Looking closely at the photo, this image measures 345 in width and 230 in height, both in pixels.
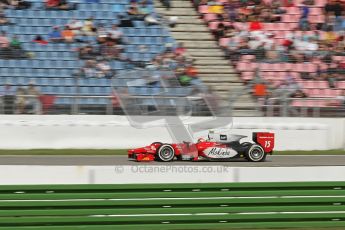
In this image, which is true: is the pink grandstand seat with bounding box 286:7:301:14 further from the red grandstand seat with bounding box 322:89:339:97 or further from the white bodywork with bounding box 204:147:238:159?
the white bodywork with bounding box 204:147:238:159

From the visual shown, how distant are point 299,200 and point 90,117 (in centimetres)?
1089

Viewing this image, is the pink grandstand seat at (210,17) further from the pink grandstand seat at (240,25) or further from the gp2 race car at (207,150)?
the gp2 race car at (207,150)

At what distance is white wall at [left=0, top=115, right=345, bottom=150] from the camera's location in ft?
56.0

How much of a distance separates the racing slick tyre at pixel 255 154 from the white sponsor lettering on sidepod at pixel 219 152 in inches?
14.0

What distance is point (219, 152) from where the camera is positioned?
14.7 meters

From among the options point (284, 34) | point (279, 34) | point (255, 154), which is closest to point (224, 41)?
point (279, 34)

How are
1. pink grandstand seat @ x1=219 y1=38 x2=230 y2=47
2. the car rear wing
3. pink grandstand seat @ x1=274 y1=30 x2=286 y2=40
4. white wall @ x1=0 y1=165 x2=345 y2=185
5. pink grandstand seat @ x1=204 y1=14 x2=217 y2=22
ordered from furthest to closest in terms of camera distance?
pink grandstand seat @ x1=204 y1=14 x2=217 y2=22, pink grandstand seat @ x1=274 y1=30 x2=286 y2=40, pink grandstand seat @ x1=219 y1=38 x2=230 y2=47, the car rear wing, white wall @ x1=0 y1=165 x2=345 y2=185

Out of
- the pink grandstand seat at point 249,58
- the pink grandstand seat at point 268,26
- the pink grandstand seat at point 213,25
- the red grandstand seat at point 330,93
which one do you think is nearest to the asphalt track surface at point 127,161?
the red grandstand seat at point 330,93

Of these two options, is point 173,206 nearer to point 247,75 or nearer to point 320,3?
point 247,75

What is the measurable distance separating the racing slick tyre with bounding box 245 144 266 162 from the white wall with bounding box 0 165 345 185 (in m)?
8.13

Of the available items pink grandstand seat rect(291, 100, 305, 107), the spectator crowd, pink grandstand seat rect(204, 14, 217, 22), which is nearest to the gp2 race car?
pink grandstand seat rect(291, 100, 305, 107)

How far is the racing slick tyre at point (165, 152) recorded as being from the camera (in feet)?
47.6

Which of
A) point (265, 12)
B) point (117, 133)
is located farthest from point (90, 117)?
point (265, 12)

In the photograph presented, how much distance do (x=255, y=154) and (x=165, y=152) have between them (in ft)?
6.93
